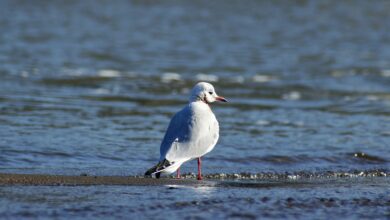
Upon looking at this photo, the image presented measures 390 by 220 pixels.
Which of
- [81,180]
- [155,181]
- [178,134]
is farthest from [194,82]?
[81,180]

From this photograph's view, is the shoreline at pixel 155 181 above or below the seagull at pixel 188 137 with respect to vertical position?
below

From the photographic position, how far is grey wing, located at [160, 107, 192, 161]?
27.7 feet

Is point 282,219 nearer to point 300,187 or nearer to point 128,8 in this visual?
point 300,187

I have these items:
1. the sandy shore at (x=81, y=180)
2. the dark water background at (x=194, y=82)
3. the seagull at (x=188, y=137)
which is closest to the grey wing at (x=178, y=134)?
the seagull at (x=188, y=137)

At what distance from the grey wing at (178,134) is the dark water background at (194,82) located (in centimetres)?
76

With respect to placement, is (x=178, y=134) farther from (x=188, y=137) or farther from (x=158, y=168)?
(x=158, y=168)

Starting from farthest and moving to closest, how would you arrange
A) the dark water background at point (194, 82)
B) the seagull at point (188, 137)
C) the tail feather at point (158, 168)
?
the dark water background at point (194, 82) → the seagull at point (188, 137) → the tail feather at point (158, 168)

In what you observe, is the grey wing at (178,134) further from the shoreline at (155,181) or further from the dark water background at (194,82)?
the dark water background at (194,82)

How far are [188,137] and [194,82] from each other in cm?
809

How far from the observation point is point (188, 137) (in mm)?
8617

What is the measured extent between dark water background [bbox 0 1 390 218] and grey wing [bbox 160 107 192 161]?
76 cm

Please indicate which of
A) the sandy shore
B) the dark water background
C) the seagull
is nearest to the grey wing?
the seagull

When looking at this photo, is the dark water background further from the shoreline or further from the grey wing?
the grey wing

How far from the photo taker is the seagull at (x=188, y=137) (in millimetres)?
8305
